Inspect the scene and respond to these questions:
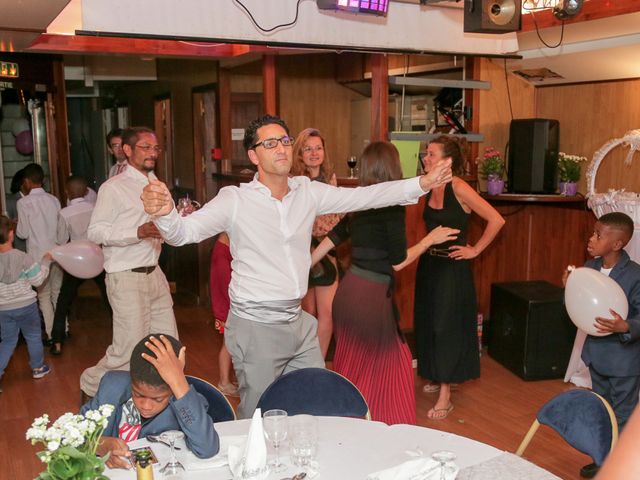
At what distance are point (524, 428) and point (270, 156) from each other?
2509mm

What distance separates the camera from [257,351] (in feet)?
9.91

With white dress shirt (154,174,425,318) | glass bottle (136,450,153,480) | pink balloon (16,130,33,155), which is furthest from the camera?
pink balloon (16,130,33,155)

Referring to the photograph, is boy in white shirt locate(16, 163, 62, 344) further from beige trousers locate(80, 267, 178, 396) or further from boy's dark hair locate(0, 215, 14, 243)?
beige trousers locate(80, 267, 178, 396)

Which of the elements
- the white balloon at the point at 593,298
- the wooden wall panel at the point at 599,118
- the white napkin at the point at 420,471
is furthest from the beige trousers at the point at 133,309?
the wooden wall panel at the point at 599,118

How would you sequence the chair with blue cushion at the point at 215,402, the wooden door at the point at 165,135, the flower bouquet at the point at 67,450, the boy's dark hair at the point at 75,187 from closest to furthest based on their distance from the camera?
the flower bouquet at the point at 67,450 < the chair with blue cushion at the point at 215,402 < the boy's dark hair at the point at 75,187 < the wooden door at the point at 165,135

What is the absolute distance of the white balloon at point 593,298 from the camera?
12.7 feet

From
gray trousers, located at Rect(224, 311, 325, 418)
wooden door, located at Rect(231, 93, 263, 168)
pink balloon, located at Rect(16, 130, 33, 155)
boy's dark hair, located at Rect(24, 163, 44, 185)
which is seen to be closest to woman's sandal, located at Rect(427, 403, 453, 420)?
gray trousers, located at Rect(224, 311, 325, 418)

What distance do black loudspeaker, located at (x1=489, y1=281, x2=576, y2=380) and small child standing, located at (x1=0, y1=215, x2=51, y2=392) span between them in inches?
141

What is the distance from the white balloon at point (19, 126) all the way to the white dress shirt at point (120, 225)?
4564 millimetres

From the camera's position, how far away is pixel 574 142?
619 centimetres

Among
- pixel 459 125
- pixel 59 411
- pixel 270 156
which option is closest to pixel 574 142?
pixel 459 125

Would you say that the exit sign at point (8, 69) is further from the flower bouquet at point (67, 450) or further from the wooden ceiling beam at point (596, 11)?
the flower bouquet at point (67, 450)

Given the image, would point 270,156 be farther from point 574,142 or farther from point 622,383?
point 574,142

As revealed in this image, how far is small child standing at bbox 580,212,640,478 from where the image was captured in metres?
3.84
